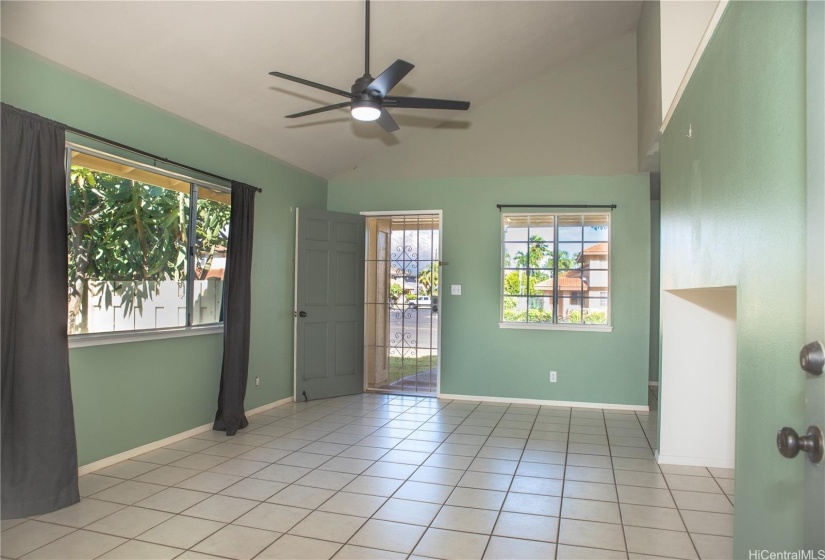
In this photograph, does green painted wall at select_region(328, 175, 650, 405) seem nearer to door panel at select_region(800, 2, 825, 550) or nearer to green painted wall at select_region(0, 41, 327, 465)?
green painted wall at select_region(0, 41, 327, 465)

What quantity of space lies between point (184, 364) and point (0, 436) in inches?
63.6

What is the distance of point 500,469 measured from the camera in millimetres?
3785

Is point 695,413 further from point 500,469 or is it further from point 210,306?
point 210,306

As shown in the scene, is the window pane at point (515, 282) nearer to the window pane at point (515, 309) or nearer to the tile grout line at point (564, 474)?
the window pane at point (515, 309)

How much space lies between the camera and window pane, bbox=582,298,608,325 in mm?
5961

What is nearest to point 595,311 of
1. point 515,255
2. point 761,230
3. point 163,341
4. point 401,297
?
point 515,255

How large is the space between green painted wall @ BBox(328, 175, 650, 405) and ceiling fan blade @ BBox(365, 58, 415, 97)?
3.08 meters

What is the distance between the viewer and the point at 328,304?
6195 mm

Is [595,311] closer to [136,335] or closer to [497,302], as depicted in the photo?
[497,302]

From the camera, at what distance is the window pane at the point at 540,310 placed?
6109 millimetres

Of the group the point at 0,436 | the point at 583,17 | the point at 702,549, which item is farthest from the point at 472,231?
the point at 0,436

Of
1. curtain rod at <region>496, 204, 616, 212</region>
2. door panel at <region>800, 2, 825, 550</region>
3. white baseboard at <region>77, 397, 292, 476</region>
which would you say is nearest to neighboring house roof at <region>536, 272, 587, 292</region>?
curtain rod at <region>496, 204, 616, 212</region>

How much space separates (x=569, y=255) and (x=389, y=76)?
359 centimetres

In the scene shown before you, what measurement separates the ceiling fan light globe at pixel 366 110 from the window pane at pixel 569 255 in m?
3.30
